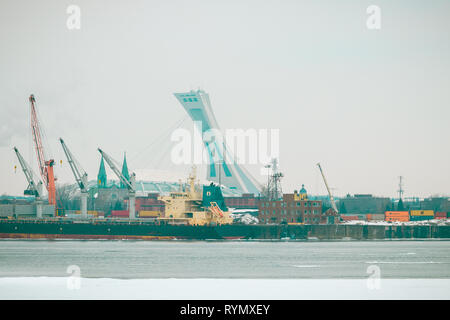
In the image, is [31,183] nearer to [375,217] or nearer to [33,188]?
[33,188]

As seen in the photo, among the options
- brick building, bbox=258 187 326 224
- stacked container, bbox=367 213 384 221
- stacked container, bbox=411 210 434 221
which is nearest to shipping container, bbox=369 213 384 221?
stacked container, bbox=367 213 384 221

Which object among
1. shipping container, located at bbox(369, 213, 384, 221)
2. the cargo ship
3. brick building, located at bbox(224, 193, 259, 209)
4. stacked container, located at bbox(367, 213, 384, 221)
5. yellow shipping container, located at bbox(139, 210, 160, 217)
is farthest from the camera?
brick building, located at bbox(224, 193, 259, 209)

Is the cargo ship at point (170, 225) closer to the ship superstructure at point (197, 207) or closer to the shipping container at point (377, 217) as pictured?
the ship superstructure at point (197, 207)

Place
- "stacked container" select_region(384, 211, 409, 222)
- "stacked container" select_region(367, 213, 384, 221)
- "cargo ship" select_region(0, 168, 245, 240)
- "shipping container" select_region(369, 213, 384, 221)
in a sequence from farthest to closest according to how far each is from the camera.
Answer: "shipping container" select_region(369, 213, 384, 221), "stacked container" select_region(367, 213, 384, 221), "stacked container" select_region(384, 211, 409, 222), "cargo ship" select_region(0, 168, 245, 240)

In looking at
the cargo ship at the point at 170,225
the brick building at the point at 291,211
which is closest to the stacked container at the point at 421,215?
the brick building at the point at 291,211

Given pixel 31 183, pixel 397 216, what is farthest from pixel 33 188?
pixel 397 216

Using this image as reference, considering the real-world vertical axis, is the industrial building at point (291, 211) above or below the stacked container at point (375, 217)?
above

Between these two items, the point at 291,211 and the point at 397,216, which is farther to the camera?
the point at 397,216

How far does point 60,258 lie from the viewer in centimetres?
5088

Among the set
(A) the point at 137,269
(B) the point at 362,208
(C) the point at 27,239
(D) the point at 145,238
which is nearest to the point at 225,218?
(D) the point at 145,238

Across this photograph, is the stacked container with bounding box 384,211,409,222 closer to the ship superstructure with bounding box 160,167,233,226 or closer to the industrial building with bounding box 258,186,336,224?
the industrial building with bounding box 258,186,336,224

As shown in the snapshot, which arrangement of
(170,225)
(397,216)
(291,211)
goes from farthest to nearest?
(397,216)
(291,211)
(170,225)

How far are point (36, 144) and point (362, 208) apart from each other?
6739cm
